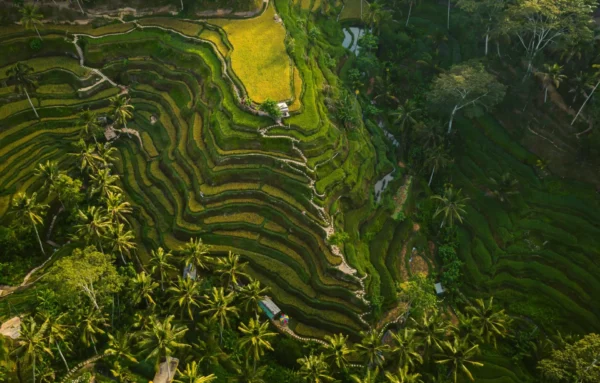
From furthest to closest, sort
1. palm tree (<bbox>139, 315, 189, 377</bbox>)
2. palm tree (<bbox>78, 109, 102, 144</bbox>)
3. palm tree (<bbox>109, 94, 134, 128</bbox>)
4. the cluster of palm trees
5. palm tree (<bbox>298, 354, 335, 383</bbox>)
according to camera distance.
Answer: palm tree (<bbox>109, 94, 134, 128</bbox>), palm tree (<bbox>78, 109, 102, 144</bbox>), the cluster of palm trees, palm tree (<bbox>298, 354, 335, 383</bbox>), palm tree (<bbox>139, 315, 189, 377</bbox>)

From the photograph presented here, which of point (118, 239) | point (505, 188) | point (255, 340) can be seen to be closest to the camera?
point (255, 340)

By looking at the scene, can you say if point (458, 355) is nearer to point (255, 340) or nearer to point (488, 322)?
point (488, 322)

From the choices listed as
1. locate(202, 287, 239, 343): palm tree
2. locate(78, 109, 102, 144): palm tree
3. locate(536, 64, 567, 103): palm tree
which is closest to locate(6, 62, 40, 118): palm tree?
locate(78, 109, 102, 144): palm tree

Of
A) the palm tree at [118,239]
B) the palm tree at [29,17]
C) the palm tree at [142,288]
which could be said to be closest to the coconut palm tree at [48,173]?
the palm tree at [118,239]

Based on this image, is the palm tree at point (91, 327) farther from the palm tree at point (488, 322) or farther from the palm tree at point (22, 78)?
the palm tree at point (488, 322)

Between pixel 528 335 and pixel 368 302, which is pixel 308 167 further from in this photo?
pixel 528 335

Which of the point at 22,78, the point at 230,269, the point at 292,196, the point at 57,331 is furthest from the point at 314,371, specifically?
the point at 22,78

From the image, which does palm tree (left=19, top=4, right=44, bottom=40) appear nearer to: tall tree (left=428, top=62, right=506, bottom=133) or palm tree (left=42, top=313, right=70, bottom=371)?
palm tree (left=42, top=313, right=70, bottom=371)
